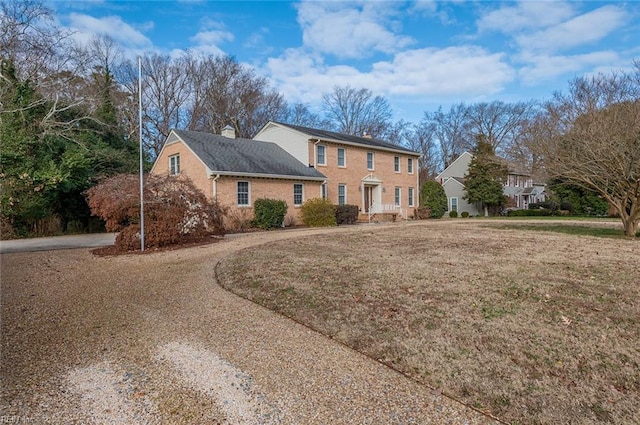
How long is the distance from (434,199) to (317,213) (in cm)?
1302

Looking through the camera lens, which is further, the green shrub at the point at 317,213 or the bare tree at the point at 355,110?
the bare tree at the point at 355,110

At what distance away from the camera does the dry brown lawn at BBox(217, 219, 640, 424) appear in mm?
2732

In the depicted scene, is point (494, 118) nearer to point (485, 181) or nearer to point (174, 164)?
point (485, 181)

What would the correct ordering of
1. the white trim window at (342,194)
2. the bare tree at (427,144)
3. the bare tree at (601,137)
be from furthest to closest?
the bare tree at (427,144), the white trim window at (342,194), the bare tree at (601,137)

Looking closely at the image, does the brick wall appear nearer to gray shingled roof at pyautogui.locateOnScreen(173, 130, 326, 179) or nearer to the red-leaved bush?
gray shingled roof at pyautogui.locateOnScreen(173, 130, 326, 179)

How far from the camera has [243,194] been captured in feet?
58.4

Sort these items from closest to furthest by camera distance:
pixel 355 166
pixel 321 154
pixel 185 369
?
pixel 185 369 < pixel 321 154 < pixel 355 166

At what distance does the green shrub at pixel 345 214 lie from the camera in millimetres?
20625

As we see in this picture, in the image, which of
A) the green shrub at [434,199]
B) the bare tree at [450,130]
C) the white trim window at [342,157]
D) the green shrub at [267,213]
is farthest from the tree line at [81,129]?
the bare tree at [450,130]

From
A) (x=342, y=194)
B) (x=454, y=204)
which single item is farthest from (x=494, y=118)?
(x=342, y=194)

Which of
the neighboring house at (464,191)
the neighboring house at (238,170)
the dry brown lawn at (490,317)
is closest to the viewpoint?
the dry brown lawn at (490,317)

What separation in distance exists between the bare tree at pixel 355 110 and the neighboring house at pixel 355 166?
60.9ft

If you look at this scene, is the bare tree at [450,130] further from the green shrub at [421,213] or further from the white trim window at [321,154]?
the white trim window at [321,154]

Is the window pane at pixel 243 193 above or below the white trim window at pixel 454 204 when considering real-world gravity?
above
